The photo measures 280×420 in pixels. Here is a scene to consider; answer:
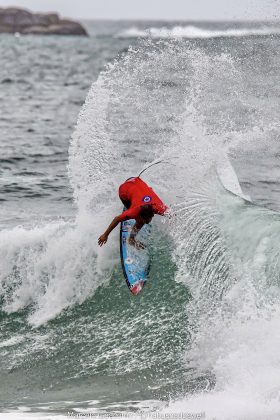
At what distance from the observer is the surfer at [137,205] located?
10702 mm

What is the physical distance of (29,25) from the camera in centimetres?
12388

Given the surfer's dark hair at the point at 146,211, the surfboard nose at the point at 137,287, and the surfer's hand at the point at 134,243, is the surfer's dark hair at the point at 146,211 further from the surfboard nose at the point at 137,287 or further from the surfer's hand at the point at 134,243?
the surfboard nose at the point at 137,287

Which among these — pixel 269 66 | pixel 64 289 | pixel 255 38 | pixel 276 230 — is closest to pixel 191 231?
pixel 276 230

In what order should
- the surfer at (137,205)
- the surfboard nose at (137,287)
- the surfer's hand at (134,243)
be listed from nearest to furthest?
the surfer at (137,205) < the surfboard nose at (137,287) < the surfer's hand at (134,243)

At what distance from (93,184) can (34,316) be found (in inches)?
96.0

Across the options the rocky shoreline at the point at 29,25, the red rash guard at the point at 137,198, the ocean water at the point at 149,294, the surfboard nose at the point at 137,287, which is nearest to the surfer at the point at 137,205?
the red rash guard at the point at 137,198

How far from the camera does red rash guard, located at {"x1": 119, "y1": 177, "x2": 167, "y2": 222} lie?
35.3ft

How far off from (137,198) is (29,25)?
386ft

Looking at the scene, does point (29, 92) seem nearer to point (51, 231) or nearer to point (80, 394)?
point (51, 231)

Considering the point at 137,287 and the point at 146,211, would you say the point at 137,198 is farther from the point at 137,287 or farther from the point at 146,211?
the point at 137,287

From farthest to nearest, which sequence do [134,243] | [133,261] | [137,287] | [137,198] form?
[134,243]
[133,261]
[137,287]
[137,198]

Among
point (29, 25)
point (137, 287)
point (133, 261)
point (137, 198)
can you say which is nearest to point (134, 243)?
point (133, 261)

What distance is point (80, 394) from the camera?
966cm

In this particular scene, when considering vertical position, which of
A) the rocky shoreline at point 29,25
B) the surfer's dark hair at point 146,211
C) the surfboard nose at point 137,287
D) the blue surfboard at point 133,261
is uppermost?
the surfer's dark hair at point 146,211
